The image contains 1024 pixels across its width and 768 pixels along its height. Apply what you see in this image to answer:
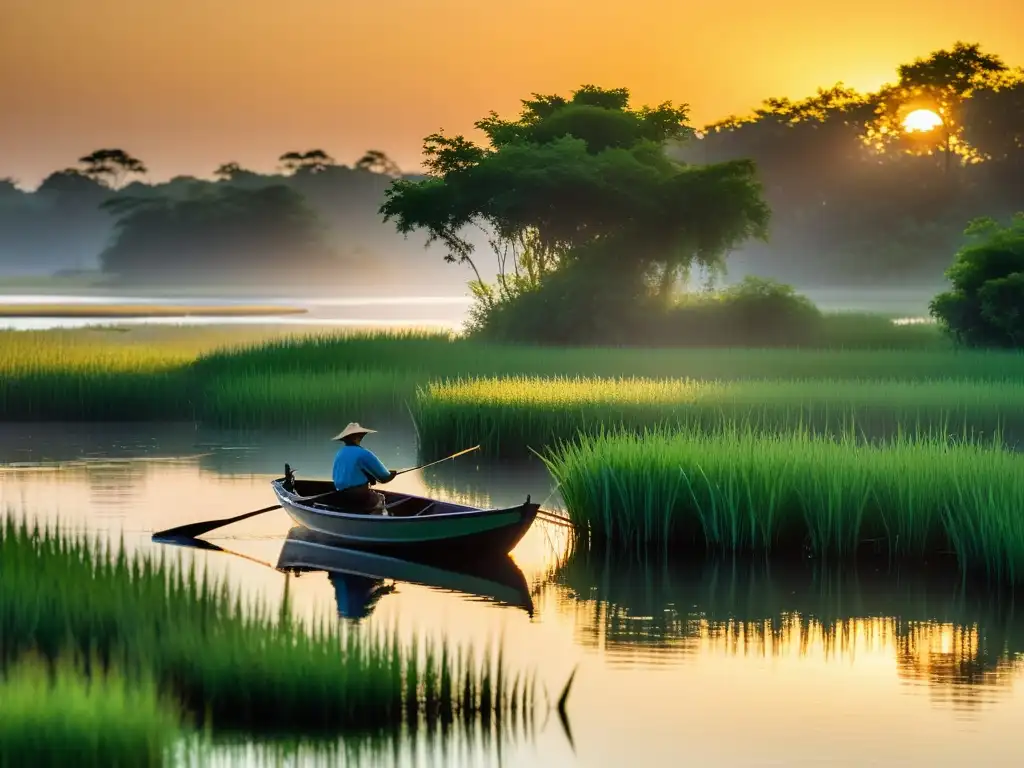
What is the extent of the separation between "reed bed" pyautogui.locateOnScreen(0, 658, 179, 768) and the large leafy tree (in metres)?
39.7


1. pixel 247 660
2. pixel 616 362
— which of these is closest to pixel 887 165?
pixel 616 362

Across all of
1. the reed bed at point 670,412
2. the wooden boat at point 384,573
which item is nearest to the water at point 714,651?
the wooden boat at point 384,573

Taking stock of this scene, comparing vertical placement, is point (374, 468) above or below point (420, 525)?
above

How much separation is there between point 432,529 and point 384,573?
595 mm

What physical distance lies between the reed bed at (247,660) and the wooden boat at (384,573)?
2391 mm

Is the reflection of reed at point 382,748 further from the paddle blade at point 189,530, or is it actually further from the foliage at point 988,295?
the foliage at point 988,295

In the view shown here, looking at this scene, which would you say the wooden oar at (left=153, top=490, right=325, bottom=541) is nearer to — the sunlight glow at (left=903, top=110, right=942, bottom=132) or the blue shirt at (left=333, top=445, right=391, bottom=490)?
the blue shirt at (left=333, top=445, right=391, bottom=490)

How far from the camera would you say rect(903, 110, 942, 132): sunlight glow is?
279ft

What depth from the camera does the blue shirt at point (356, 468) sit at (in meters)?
16.9

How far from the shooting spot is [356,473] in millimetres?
17016

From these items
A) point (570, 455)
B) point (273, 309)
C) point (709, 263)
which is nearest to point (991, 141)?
point (709, 263)

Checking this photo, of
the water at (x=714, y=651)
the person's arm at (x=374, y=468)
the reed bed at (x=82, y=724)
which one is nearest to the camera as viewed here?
the reed bed at (x=82, y=724)

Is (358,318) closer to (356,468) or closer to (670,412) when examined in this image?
(670,412)

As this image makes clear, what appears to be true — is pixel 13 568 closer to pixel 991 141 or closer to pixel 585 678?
pixel 585 678
